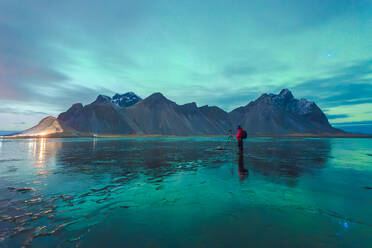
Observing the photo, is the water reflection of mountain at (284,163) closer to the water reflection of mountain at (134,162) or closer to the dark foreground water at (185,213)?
the dark foreground water at (185,213)

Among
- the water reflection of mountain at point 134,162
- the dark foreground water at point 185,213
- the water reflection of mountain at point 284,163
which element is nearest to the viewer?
the dark foreground water at point 185,213

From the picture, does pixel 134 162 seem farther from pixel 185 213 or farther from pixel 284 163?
pixel 284 163

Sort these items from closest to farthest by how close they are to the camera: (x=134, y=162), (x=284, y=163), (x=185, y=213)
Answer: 1. (x=185, y=213)
2. (x=284, y=163)
3. (x=134, y=162)

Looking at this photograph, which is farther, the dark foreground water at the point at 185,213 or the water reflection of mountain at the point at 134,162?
the water reflection of mountain at the point at 134,162

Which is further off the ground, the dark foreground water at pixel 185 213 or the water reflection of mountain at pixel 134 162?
the dark foreground water at pixel 185 213

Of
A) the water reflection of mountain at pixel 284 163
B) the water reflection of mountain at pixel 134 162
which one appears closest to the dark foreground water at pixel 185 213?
the water reflection of mountain at pixel 284 163

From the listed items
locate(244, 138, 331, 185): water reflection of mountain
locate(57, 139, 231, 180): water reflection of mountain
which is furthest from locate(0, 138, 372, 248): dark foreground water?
locate(57, 139, 231, 180): water reflection of mountain

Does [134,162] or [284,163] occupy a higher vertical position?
[284,163]

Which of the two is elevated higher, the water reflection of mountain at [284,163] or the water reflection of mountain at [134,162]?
the water reflection of mountain at [284,163]

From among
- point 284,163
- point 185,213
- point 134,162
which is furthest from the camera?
point 134,162


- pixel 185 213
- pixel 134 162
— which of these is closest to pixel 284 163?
pixel 134 162

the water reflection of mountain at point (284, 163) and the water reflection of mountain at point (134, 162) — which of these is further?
the water reflection of mountain at point (134, 162)

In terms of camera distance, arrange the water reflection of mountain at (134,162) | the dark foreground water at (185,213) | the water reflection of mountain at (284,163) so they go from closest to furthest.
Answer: the dark foreground water at (185,213), the water reflection of mountain at (284,163), the water reflection of mountain at (134,162)

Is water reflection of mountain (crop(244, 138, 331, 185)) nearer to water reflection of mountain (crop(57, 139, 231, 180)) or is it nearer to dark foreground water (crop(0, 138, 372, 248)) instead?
dark foreground water (crop(0, 138, 372, 248))
